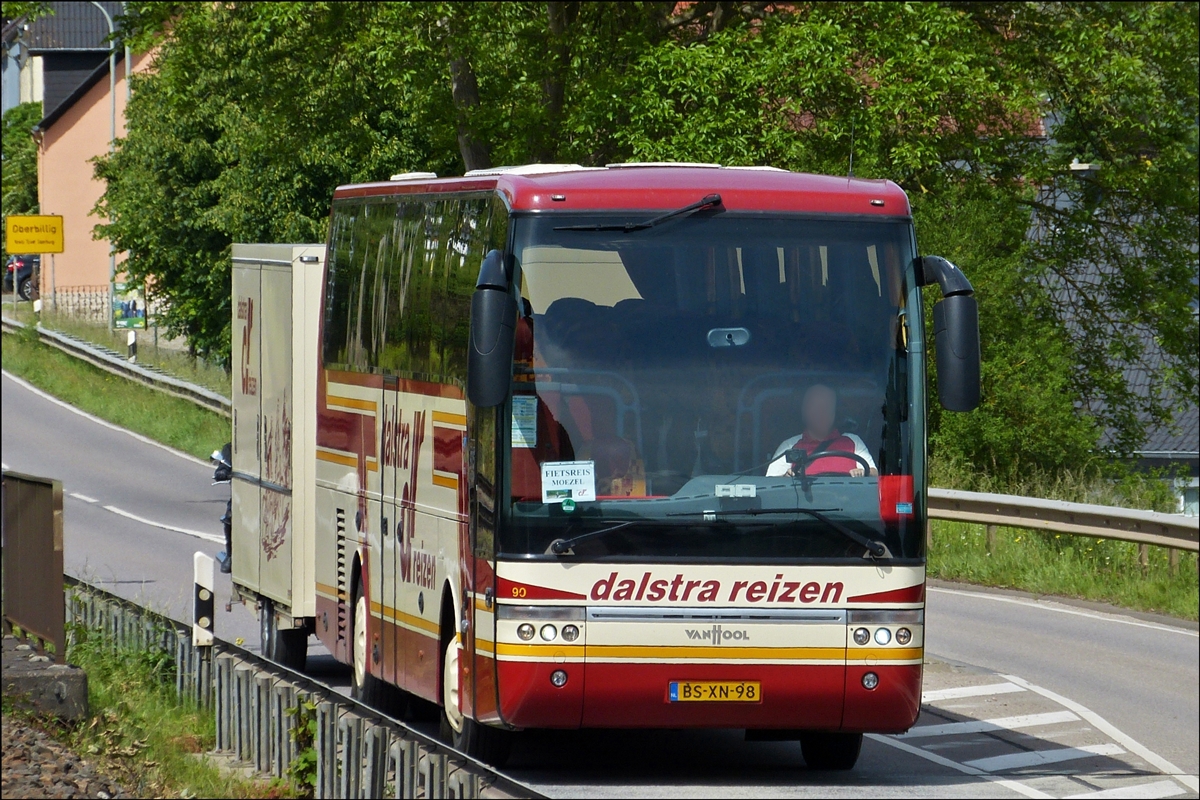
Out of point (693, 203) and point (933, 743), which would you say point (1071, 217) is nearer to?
point (933, 743)

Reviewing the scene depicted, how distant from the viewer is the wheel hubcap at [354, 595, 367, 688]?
1267 centimetres

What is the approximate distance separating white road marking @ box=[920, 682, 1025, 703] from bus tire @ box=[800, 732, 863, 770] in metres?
3.31

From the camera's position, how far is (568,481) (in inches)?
384

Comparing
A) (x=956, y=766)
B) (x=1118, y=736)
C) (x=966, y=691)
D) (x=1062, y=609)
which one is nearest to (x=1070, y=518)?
(x=1062, y=609)

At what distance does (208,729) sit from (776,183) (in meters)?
4.84

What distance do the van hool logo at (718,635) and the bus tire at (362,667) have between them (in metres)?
3.37

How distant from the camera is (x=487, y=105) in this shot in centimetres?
2811

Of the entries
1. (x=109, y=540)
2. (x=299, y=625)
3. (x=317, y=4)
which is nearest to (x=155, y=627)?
(x=299, y=625)

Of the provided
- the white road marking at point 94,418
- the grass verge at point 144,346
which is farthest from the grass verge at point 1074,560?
the grass verge at point 144,346

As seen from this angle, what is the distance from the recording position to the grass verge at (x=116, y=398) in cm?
3866

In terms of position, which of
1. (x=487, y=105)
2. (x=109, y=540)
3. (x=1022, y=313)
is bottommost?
(x=109, y=540)

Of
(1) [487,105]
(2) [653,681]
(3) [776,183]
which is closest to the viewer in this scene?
(2) [653,681]

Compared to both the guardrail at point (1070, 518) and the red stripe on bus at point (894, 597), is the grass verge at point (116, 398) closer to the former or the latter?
the guardrail at point (1070, 518)

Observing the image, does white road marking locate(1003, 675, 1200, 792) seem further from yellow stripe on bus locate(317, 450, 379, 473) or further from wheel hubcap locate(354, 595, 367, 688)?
yellow stripe on bus locate(317, 450, 379, 473)
